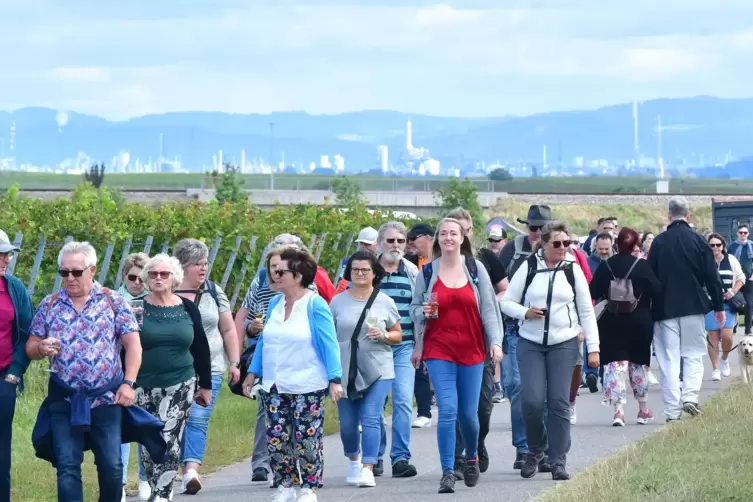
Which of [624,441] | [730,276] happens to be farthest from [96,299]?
[730,276]

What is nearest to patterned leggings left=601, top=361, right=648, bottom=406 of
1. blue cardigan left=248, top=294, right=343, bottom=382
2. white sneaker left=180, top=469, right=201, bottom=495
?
white sneaker left=180, top=469, right=201, bottom=495

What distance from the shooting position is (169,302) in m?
9.41

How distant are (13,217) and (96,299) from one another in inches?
372

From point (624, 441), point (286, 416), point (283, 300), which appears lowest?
point (624, 441)

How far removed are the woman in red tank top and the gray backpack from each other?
150 inches

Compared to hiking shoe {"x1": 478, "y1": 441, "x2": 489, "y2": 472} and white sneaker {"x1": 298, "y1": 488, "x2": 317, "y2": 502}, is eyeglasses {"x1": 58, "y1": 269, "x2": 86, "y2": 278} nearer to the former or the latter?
white sneaker {"x1": 298, "y1": 488, "x2": 317, "y2": 502}

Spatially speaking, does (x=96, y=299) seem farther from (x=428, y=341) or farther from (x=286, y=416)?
(x=428, y=341)

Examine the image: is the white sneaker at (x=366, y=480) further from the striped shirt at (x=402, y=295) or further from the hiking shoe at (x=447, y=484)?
the striped shirt at (x=402, y=295)

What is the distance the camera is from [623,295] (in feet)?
46.3

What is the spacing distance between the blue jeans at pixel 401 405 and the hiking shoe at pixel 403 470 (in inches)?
1.9

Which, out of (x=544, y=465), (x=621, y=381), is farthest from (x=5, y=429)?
(x=621, y=381)

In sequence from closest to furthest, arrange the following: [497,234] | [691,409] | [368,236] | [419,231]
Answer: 1. [419,231]
2. [368,236]
3. [691,409]
4. [497,234]

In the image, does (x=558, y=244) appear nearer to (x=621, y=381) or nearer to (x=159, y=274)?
(x=159, y=274)

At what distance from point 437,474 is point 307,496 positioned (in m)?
1.98
